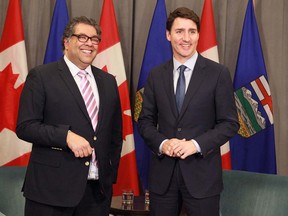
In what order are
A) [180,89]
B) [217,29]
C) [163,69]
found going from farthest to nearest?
[217,29]
[163,69]
[180,89]

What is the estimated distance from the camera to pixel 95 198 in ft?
8.55

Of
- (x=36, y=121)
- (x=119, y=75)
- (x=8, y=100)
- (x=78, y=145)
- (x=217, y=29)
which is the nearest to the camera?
(x=78, y=145)

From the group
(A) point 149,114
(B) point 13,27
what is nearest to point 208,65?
(A) point 149,114

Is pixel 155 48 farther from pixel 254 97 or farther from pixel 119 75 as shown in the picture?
pixel 254 97

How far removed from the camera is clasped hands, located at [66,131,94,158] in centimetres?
240

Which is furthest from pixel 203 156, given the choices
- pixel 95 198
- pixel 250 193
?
pixel 250 193

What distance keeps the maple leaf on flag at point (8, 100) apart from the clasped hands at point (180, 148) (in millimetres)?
2116

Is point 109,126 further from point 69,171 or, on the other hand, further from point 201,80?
point 201,80

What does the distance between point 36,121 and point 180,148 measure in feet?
2.42

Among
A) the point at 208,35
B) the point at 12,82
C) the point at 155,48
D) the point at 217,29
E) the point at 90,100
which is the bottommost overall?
the point at 90,100

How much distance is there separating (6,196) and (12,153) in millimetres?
579

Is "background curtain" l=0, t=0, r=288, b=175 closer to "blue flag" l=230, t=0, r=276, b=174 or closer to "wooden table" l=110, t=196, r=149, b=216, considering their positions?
"blue flag" l=230, t=0, r=276, b=174

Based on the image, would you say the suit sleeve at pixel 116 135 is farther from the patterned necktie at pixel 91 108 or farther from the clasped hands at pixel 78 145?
the clasped hands at pixel 78 145

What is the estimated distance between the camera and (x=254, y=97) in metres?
4.31
